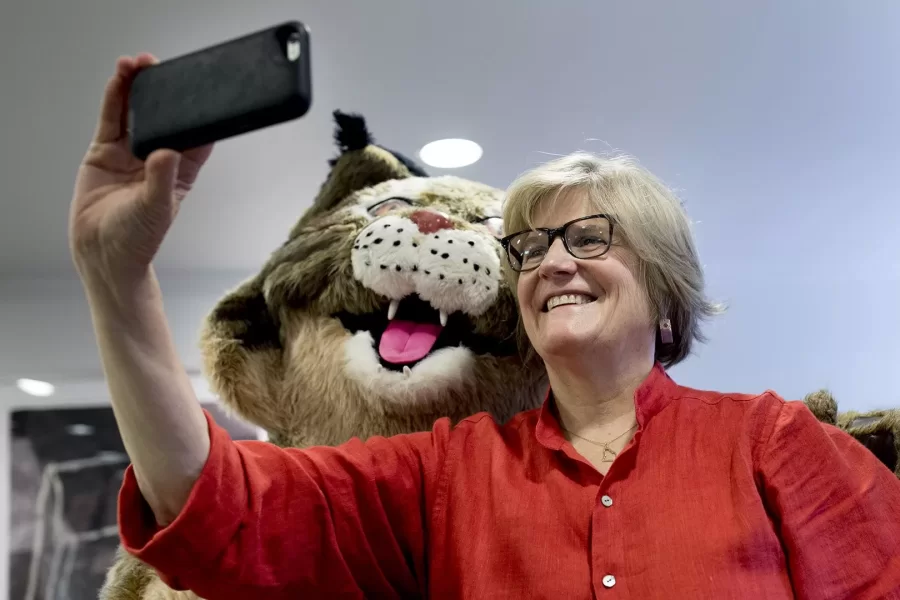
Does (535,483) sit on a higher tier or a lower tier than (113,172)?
lower

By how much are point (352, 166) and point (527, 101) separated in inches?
19.1

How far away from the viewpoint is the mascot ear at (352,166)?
0.97m

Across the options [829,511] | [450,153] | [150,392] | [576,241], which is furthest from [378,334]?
[450,153]

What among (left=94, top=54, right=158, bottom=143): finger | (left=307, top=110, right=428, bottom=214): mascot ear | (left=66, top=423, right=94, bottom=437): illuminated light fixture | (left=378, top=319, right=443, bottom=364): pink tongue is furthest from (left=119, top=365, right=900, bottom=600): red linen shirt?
(left=66, top=423, right=94, bottom=437): illuminated light fixture

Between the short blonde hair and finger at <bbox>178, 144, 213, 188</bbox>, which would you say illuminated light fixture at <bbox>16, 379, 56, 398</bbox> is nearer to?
the short blonde hair

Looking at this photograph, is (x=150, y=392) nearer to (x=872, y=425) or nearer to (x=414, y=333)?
(x=414, y=333)

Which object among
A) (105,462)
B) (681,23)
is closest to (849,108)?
(681,23)

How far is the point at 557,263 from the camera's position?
749mm

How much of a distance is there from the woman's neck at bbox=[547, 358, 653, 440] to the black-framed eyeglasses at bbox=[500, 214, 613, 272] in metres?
0.11

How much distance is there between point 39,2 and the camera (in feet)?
3.34

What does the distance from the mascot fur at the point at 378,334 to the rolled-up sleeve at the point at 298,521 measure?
0.08 metres

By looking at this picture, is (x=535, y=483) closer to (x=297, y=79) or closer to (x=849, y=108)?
(x=297, y=79)

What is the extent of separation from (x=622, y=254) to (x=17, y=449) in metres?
1.84

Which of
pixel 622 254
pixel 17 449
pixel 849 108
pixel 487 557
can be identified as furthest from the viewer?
pixel 17 449
